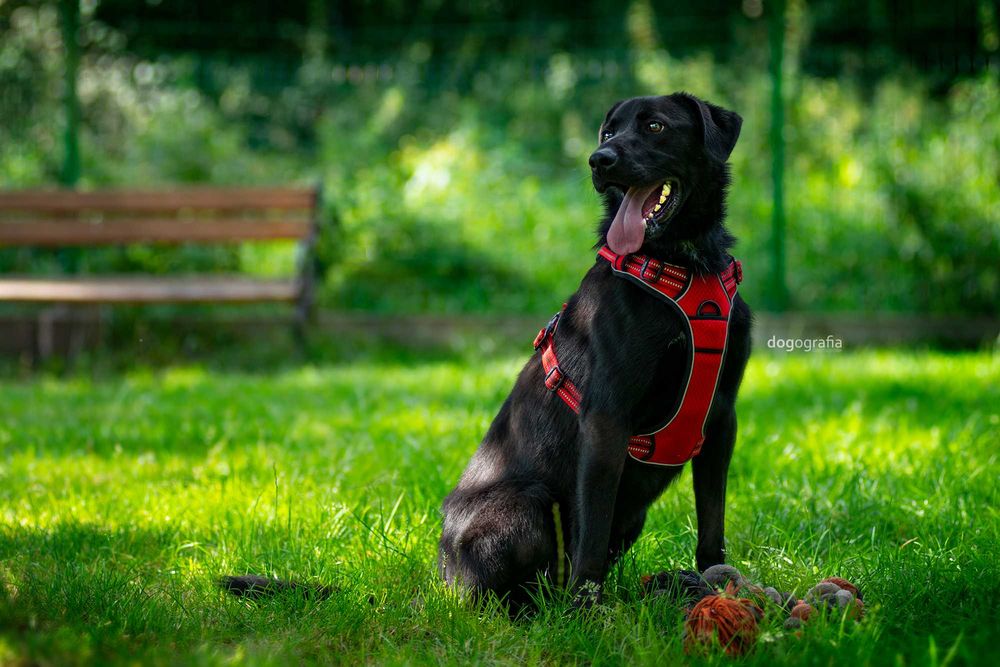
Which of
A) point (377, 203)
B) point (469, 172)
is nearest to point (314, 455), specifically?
point (377, 203)

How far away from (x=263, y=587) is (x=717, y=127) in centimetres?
172

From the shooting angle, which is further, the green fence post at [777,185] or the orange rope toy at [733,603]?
the green fence post at [777,185]

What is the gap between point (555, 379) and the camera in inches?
105

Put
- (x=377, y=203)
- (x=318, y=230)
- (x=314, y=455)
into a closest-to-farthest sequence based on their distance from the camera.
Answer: (x=314, y=455)
(x=318, y=230)
(x=377, y=203)

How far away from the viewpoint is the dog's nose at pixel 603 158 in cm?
255

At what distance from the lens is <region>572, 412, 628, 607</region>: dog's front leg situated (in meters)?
2.46

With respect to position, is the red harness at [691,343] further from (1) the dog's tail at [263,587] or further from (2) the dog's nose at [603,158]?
(1) the dog's tail at [263,587]

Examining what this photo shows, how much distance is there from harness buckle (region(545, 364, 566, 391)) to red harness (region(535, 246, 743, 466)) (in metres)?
0.05

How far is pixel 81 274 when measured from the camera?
8023 millimetres

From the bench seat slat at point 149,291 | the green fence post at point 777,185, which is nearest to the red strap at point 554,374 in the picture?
the bench seat slat at point 149,291

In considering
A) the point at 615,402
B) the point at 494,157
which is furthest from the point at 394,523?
the point at 494,157

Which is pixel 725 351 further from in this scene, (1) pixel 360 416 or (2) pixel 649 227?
(1) pixel 360 416

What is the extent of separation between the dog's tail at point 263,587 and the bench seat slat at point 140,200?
17.7ft

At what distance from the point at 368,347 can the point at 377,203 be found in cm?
128
